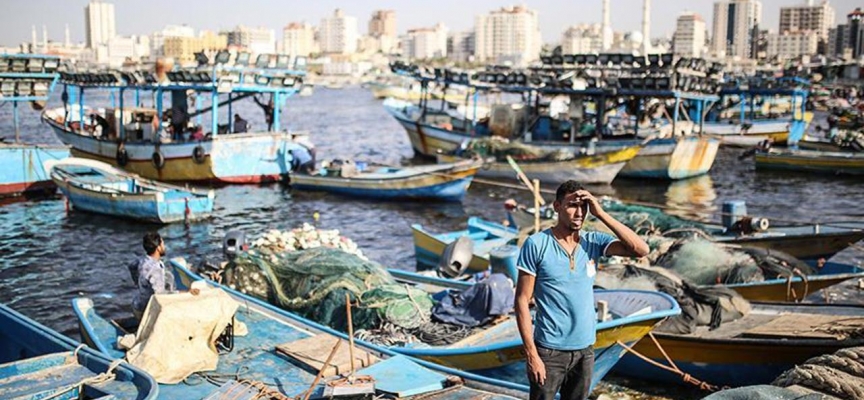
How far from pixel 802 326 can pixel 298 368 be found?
5.92 metres

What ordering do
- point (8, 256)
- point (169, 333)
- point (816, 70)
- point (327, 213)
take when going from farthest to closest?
point (816, 70)
point (327, 213)
point (8, 256)
point (169, 333)

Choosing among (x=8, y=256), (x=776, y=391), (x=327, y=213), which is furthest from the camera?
(x=327, y=213)

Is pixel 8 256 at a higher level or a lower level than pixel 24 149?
lower

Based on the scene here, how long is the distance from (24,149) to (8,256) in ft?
24.0

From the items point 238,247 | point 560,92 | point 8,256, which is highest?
point 560,92

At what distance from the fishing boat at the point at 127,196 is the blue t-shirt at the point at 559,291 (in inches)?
627

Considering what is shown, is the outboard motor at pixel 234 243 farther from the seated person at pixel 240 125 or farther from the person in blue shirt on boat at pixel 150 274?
the seated person at pixel 240 125

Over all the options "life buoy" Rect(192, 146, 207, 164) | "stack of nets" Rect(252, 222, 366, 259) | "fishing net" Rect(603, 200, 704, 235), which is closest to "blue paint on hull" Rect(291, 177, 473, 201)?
"life buoy" Rect(192, 146, 207, 164)

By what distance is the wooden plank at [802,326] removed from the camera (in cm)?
941

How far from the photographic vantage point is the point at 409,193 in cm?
2403

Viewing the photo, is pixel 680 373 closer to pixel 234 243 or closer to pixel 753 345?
pixel 753 345

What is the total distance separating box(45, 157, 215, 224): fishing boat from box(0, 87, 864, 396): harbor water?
0.28 m

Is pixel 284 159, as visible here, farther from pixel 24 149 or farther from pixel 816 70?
pixel 816 70

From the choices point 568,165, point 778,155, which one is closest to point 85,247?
point 568,165
